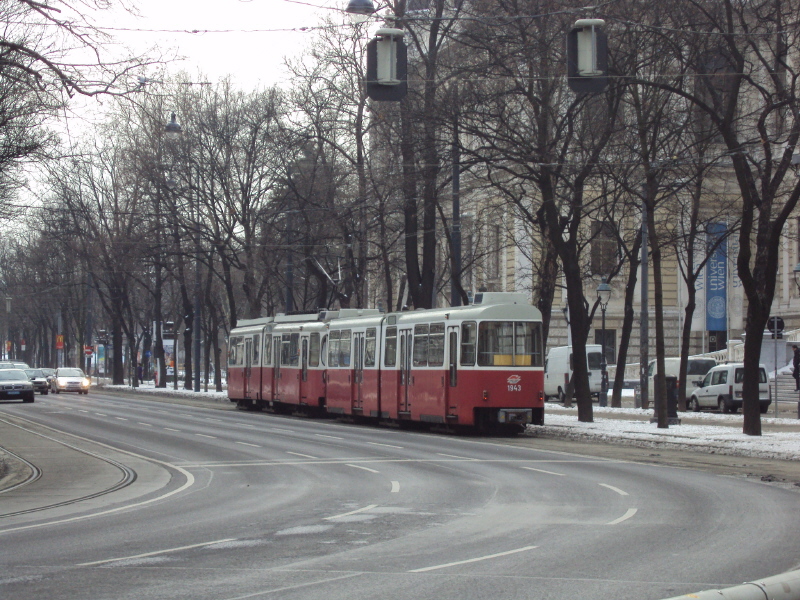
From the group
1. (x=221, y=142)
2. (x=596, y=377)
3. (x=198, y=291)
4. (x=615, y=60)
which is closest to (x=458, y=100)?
(x=615, y=60)

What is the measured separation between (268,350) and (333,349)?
7.20 meters

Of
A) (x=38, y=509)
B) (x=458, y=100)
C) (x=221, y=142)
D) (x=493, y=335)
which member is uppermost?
(x=221, y=142)

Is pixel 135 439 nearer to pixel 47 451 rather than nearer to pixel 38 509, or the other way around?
pixel 47 451

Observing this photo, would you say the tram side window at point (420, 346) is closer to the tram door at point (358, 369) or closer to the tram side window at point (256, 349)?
the tram door at point (358, 369)

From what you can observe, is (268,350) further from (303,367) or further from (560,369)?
(560,369)

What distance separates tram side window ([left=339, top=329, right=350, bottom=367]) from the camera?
35.9 meters

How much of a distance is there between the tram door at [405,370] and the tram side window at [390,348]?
0.44 meters

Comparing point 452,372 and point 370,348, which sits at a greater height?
point 370,348

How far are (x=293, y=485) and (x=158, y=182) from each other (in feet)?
118

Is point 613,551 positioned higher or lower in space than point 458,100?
lower

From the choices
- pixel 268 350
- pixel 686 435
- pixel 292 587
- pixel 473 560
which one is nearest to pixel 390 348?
pixel 686 435

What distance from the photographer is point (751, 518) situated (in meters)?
13.3

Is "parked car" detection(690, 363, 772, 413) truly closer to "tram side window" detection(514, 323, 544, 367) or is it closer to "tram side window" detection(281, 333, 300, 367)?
"tram side window" detection(514, 323, 544, 367)

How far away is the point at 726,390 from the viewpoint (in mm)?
41938
